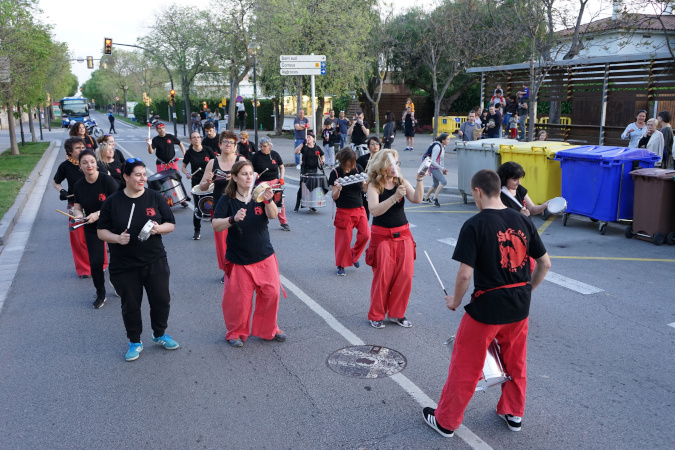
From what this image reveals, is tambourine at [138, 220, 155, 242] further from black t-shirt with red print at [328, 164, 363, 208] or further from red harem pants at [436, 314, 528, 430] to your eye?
black t-shirt with red print at [328, 164, 363, 208]

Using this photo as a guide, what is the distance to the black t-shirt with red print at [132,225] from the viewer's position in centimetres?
489

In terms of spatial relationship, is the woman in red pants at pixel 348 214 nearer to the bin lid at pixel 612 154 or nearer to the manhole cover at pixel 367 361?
the manhole cover at pixel 367 361

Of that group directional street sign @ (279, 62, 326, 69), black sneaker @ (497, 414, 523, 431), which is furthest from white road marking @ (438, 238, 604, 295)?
directional street sign @ (279, 62, 326, 69)

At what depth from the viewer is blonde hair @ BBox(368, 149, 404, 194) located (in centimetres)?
554

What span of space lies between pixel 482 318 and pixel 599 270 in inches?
199

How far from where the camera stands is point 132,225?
4883 mm

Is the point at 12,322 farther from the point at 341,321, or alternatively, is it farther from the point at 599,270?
the point at 599,270

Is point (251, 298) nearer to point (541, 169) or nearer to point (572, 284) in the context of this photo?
point (572, 284)

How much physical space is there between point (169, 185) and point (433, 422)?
787 cm

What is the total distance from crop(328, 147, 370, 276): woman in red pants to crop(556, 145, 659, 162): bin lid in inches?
186

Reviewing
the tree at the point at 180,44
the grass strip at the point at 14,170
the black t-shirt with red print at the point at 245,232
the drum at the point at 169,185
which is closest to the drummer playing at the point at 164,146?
the drum at the point at 169,185

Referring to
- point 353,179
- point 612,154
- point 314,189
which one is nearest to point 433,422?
point 353,179

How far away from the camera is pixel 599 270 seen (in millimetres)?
7812

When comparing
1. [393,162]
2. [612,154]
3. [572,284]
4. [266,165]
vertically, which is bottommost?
[572,284]
